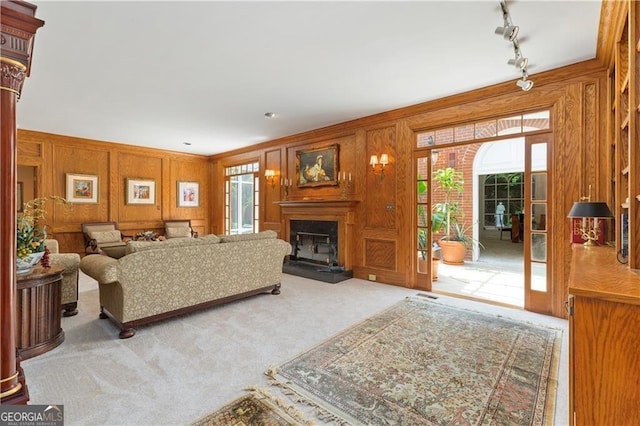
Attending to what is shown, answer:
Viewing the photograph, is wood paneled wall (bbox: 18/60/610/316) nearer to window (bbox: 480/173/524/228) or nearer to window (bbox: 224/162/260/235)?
window (bbox: 224/162/260/235)

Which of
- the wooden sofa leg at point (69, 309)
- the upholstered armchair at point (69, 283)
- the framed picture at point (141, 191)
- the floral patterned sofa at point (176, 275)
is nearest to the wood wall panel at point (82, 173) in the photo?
the framed picture at point (141, 191)

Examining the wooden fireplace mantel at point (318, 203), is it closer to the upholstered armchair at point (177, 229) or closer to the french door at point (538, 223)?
the french door at point (538, 223)

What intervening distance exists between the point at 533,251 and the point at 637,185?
237cm

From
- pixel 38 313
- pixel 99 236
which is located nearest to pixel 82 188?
pixel 99 236

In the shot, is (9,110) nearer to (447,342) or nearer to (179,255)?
(179,255)

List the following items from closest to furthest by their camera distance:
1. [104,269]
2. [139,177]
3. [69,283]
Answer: [104,269], [69,283], [139,177]

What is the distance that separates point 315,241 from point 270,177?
2019 millimetres

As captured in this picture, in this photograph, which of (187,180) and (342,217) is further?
(187,180)

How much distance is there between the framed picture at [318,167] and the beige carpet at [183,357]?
8.49 ft

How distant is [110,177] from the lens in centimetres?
693

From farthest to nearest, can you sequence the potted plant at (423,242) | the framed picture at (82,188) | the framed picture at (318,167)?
1. the framed picture at (82,188)
2. the framed picture at (318,167)
3. the potted plant at (423,242)

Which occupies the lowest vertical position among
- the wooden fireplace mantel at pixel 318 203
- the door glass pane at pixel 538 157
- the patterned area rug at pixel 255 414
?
the patterned area rug at pixel 255 414

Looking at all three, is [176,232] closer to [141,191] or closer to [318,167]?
[141,191]

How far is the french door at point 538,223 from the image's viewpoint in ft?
11.4
